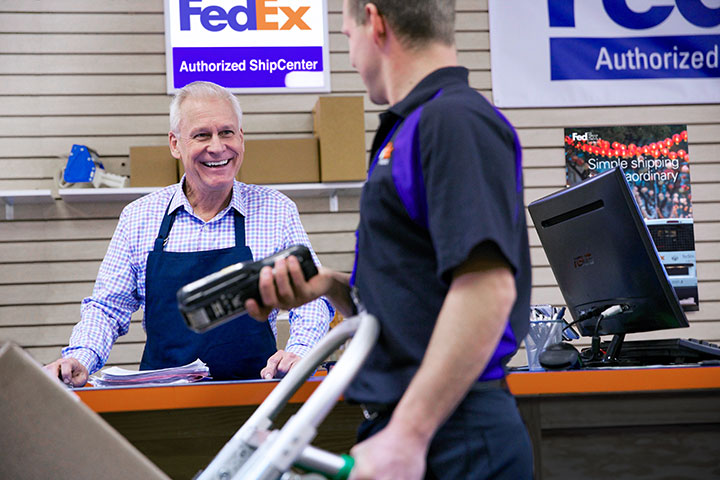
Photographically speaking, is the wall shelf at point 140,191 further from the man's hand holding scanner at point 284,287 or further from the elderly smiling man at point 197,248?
the man's hand holding scanner at point 284,287

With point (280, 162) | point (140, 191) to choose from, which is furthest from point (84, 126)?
point (280, 162)

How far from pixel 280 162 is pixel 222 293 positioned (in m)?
3.05

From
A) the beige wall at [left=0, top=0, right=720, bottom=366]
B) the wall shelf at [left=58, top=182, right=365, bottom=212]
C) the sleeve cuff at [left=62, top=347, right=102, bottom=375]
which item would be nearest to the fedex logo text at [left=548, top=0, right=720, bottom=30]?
the beige wall at [left=0, top=0, right=720, bottom=366]

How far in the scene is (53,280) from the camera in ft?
14.1

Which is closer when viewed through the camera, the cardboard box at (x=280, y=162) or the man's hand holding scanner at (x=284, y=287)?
the man's hand holding scanner at (x=284, y=287)

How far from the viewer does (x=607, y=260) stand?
7.04ft

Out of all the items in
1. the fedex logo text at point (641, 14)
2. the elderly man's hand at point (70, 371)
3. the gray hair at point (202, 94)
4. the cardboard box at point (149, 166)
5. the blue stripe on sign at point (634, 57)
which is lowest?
the elderly man's hand at point (70, 371)

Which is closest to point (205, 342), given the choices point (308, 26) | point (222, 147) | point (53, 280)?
point (222, 147)

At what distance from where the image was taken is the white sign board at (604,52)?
459 centimetres

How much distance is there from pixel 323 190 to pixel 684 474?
9.11 ft

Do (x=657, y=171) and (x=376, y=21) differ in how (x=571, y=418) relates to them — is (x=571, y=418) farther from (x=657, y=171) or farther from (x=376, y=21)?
(x=657, y=171)

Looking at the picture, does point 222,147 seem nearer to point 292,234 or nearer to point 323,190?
point 292,234

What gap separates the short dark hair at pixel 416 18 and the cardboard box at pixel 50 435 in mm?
759

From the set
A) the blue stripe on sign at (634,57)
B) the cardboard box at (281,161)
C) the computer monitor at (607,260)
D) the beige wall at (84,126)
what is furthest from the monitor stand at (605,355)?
the blue stripe on sign at (634,57)
